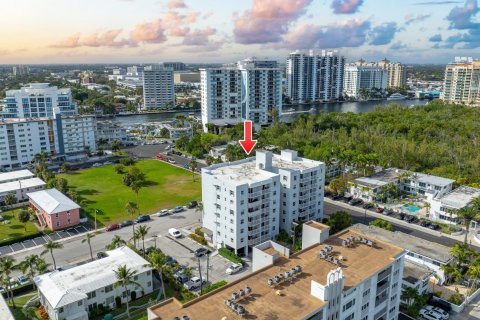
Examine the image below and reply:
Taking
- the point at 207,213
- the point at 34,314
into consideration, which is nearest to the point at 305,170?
the point at 207,213

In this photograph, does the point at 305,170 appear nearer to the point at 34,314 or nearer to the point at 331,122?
the point at 34,314

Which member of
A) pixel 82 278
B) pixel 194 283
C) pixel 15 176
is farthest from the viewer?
pixel 15 176

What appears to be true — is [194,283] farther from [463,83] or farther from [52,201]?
[463,83]

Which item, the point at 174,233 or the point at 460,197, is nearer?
the point at 174,233

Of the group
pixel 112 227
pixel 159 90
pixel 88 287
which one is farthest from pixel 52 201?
pixel 159 90

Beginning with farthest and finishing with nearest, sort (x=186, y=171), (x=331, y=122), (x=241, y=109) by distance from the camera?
(x=241, y=109) < (x=331, y=122) < (x=186, y=171)

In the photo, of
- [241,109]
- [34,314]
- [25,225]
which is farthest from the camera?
[241,109]

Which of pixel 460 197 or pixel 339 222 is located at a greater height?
pixel 460 197
